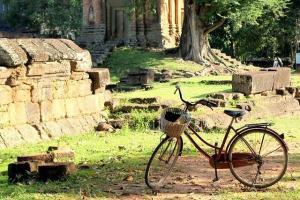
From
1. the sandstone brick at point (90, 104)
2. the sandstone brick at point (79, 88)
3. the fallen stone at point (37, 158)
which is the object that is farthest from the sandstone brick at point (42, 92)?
the fallen stone at point (37, 158)

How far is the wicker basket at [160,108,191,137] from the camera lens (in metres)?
6.66

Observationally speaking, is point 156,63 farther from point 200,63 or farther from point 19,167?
point 19,167

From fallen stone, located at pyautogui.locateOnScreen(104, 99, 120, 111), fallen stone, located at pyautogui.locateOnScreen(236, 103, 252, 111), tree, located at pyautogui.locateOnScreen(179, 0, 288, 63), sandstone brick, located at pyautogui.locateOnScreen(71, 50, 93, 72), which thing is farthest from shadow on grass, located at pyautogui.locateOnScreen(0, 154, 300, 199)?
tree, located at pyautogui.locateOnScreen(179, 0, 288, 63)

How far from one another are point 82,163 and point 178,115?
7.21 ft

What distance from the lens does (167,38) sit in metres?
32.8

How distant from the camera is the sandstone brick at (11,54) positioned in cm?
1005

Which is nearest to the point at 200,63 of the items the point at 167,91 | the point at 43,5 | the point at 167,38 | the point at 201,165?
the point at 167,38

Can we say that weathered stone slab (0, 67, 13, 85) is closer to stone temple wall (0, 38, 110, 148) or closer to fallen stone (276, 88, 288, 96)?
stone temple wall (0, 38, 110, 148)

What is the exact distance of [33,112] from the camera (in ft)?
35.2

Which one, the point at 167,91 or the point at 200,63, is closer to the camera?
the point at 167,91

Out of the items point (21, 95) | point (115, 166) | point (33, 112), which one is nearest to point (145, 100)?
point (33, 112)

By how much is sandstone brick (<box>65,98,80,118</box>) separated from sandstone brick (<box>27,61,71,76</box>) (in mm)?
548

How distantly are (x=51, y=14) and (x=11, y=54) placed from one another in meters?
32.2

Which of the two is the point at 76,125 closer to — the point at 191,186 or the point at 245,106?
the point at 245,106
